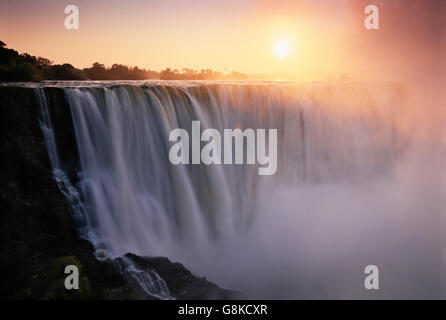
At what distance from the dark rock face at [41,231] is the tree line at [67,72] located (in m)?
2.98

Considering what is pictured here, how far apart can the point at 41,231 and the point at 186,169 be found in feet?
12.4

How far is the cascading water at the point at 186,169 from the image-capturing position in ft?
25.8

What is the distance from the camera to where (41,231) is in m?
6.57

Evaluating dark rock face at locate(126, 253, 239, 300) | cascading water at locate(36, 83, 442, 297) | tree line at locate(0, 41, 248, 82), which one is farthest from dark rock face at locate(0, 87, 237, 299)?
tree line at locate(0, 41, 248, 82)

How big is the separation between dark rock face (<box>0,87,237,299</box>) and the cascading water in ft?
0.76

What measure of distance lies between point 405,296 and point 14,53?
12.2 metres

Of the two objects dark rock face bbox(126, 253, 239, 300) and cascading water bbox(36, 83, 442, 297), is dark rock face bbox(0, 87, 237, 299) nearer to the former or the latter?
dark rock face bbox(126, 253, 239, 300)

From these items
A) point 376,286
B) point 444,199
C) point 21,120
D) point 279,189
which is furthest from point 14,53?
point 444,199

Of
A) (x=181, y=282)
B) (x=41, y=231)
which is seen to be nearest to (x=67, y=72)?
(x=41, y=231)

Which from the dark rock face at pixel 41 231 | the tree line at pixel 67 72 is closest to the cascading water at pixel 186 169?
the dark rock face at pixel 41 231

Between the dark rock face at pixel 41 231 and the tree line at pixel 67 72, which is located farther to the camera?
the tree line at pixel 67 72

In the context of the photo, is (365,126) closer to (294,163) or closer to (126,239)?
(294,163)

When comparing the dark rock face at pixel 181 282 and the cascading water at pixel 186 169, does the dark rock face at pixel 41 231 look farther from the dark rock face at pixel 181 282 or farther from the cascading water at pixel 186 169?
the cascading water at pixel 186 169

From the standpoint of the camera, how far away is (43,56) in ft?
32.9
